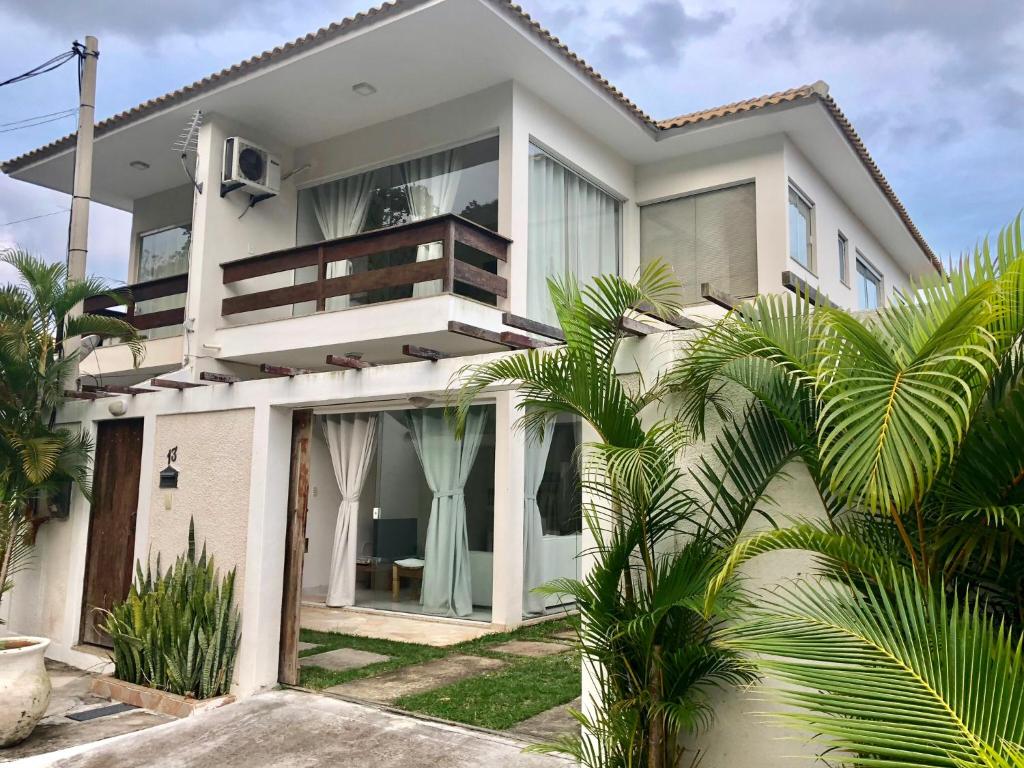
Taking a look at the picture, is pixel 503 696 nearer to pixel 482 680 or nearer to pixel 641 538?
pixel 482 680

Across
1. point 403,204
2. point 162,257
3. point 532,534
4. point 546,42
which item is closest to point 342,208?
point 403,204

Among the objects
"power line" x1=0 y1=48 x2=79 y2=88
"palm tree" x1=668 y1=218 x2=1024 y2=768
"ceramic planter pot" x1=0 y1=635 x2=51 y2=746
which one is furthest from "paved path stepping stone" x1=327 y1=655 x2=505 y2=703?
"power line" x1=0 y1=48 x2=79 y2=88

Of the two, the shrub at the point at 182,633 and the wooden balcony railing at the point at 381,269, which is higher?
the wooden balcony railing at the point at 381,269

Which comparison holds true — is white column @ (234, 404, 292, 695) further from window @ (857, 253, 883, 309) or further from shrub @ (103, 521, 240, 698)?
window @ (857, 253, 883, 309)

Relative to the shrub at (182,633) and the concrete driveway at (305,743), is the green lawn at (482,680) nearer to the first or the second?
the concrete driveway at (305,743)

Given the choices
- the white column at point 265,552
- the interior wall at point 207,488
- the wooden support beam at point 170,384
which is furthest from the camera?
the wooden support beam at point 170,384

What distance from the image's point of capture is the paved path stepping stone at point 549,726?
217 inches

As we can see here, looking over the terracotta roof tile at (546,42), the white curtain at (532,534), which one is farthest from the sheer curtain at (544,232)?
the white curtain at (532,534)

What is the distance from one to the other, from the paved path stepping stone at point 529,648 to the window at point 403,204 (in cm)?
388

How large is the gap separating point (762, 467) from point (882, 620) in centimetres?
136

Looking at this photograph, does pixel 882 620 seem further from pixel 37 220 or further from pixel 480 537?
pixel 37 220

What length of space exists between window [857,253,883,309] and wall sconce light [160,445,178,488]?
1114 cm

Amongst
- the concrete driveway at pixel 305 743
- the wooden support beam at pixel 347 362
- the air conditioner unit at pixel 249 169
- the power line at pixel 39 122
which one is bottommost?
the concrete driveway at pixel 305 743

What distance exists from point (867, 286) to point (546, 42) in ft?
27.9
